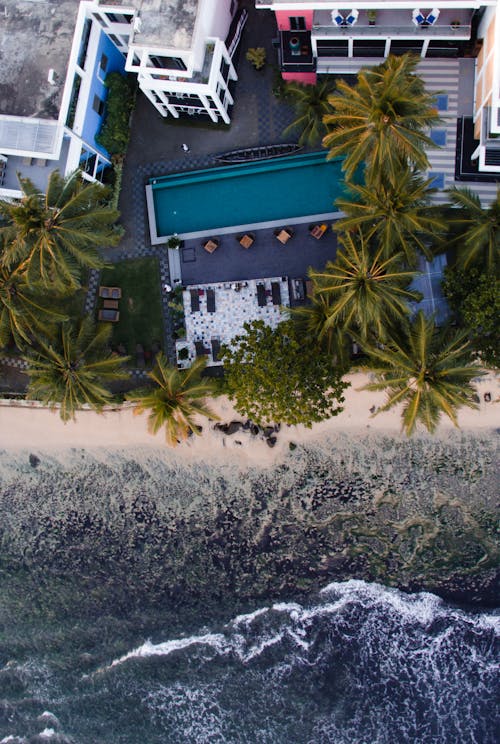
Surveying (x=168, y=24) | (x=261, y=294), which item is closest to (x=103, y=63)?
(x=168, y=24)

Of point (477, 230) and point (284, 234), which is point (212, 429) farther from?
point (477, 230)

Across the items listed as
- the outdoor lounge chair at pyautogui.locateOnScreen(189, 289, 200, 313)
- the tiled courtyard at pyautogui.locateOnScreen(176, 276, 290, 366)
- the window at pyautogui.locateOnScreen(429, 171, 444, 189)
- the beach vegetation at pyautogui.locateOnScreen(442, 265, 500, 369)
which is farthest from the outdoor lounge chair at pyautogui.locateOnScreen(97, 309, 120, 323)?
the window at pyautogui.locateOnScreen(429, 171, 444, 189)

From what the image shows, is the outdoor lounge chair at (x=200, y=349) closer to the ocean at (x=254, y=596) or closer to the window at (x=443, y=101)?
the ocean at (x=254, y=596)

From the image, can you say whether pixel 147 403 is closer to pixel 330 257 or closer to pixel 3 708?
pixel 330 257

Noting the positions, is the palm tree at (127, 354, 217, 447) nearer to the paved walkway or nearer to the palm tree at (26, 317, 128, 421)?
the palm tree at (26, 317, 128, 421)

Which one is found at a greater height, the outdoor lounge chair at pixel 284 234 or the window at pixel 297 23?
the window at pixel 297 23

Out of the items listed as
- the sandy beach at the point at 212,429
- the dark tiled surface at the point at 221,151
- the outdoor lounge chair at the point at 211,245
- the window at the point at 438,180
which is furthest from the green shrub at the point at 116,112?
the window at the point at 438,180
